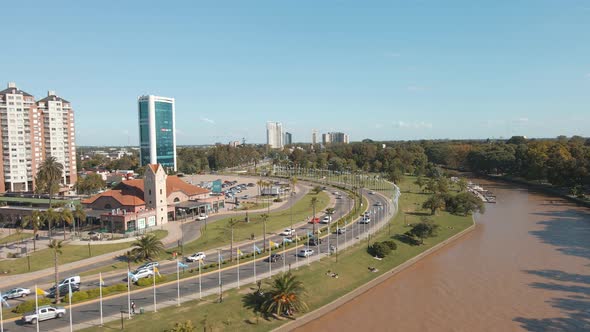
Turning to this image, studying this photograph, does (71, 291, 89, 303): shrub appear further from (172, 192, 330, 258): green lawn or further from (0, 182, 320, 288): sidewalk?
(172, 192, 330, 258): green lawn

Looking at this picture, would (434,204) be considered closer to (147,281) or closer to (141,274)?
(141,274)

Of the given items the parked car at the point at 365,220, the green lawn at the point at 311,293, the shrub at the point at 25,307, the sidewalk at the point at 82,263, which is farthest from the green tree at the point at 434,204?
the shrub at the point at 25,307

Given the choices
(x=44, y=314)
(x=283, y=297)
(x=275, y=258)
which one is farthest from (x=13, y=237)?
(x=283, y=297)

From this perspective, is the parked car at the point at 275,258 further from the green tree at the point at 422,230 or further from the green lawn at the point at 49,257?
the green tree at the point at 422,230

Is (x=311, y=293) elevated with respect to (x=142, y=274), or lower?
lower

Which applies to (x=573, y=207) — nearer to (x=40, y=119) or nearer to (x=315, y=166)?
(x=315, y=166)

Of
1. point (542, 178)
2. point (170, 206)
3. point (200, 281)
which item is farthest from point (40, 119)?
point (542, 178)
